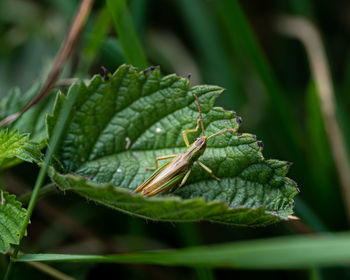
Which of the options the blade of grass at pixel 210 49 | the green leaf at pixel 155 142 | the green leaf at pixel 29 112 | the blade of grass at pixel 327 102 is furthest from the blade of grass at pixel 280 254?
the blade of grass at pixel 210 49

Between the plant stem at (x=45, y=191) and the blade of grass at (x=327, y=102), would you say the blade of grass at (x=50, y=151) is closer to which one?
the plant stem at (x=45, y=191)

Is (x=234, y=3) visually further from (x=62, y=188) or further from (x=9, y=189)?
(x=9, y=189)

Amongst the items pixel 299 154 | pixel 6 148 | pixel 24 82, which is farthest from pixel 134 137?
pixel 24 82

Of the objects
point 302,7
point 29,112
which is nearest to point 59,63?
point 29,112

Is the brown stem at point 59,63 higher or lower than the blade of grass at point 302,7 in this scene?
lower

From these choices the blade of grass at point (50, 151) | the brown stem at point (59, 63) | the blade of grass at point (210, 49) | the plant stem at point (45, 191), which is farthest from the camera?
the blade of grass at point (210, 49)

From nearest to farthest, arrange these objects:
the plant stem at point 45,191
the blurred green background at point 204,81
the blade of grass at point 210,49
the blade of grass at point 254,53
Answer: the plant stem at point 45,191 → the blade of grass at point 254,53 → the blurred green background at point 204,81 → the blade of grass at point 210,49
